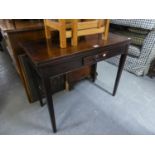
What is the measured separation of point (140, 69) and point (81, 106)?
3.60ft

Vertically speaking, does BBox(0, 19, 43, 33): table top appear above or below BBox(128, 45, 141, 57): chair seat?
above

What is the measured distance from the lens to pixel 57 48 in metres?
0.92

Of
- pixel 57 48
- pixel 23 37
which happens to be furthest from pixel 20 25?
pixel 57 48

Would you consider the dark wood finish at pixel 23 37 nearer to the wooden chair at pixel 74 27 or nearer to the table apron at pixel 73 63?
the wooden chair at pixel 74 27

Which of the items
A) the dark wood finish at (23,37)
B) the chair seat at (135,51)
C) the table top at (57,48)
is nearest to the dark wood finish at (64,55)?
the table top at (57,48)

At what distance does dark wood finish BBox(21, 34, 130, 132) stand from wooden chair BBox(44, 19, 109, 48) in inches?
2.9

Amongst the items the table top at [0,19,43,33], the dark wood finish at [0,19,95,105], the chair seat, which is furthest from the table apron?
the chair seat

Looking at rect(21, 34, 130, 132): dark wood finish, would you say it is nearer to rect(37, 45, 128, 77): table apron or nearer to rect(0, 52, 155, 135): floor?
rect(37, 45, 128, 77): table apron

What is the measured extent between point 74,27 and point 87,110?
35.5 inches

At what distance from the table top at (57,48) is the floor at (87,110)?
0.74 meters

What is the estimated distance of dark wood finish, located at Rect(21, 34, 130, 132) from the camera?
0.81m

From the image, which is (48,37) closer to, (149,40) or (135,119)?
(135,119)

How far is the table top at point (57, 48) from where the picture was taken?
2.66 feet

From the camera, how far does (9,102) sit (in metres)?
1.53
